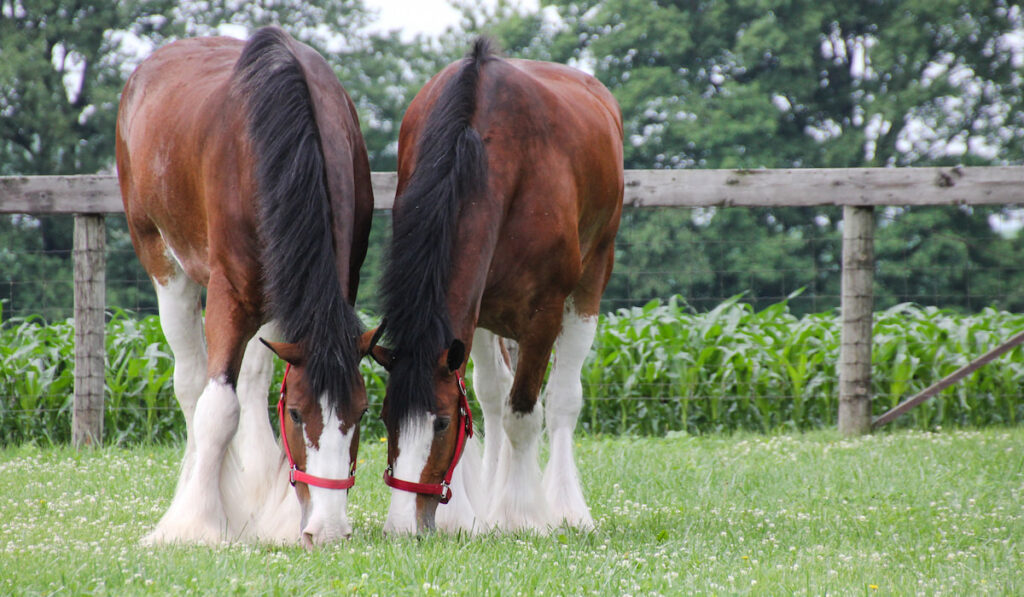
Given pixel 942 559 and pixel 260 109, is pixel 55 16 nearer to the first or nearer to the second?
pixel 260 109

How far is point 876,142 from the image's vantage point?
66.6 feet

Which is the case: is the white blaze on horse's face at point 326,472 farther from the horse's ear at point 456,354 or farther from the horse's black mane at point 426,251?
the horse's ear at point 456,354

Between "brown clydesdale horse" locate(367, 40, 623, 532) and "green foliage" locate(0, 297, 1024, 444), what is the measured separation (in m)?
3.00

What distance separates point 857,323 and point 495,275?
4015 mm

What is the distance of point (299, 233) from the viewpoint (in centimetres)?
340

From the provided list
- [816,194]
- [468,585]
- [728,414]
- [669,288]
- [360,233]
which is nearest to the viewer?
[468,585]

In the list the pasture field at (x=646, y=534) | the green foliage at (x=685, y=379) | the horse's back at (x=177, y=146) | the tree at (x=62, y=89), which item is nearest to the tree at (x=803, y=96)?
the tree at (x=62, y=89)

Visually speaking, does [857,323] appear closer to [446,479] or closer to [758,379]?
[758,379]

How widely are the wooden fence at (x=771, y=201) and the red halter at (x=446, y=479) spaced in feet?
11.4

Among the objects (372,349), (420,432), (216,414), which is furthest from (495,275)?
(216,414)

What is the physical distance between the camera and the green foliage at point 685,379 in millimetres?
7309

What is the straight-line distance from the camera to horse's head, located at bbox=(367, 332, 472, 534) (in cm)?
334

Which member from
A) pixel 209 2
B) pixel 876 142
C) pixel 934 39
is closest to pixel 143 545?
pixel 876 142

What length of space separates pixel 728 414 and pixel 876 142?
563 inches
